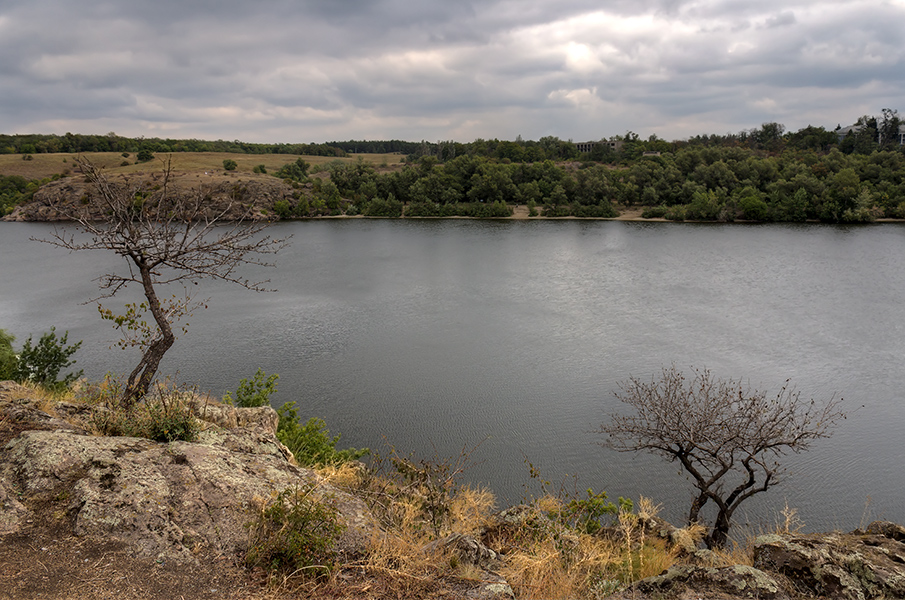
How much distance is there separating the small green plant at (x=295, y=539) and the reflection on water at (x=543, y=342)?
8823 mm

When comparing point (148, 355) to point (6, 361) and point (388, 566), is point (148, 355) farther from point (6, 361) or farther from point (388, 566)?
point (6, 361)

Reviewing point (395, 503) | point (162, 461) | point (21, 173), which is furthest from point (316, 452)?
point (21, 173)

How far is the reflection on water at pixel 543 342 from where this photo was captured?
14970 millimetres

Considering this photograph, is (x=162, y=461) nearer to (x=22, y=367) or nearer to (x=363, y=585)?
(x=363, y=585)

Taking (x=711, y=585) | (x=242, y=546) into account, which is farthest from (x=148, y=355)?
(x=711, y=585)

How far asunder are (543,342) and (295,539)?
1981 cm

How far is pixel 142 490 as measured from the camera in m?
5.39

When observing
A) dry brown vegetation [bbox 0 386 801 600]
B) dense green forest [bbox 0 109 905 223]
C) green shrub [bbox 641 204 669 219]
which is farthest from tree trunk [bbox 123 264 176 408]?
green shrub [bbox 641 204 669 219]

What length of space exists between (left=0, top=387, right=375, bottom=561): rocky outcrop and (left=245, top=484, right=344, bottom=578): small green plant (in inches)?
8.2

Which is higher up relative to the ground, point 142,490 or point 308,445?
point 142,490

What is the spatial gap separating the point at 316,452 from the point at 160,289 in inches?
1021

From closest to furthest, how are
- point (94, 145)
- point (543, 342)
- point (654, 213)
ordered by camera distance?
point (543, 342)
point (654, 213)
point (94, 145)

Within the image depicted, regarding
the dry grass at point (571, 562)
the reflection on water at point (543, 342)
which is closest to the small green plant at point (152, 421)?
the dry grass at point (571, 562)

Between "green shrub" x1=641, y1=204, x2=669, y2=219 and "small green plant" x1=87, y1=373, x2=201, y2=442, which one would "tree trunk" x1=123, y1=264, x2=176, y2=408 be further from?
"green shrub" x1=641, y1=204, x2=669, y2=219
